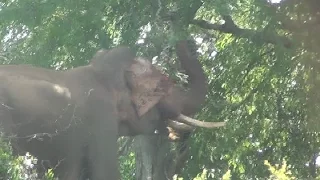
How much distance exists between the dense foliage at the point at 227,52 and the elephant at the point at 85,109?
635mm

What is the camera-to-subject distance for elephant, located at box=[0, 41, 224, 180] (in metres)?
5.96

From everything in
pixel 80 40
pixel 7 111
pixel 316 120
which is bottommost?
pixel 7 111

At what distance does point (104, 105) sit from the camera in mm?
6414

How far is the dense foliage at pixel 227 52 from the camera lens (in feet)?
25.6

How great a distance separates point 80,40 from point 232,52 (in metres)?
2.12

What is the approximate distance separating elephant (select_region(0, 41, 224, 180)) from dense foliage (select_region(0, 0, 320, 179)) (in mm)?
635

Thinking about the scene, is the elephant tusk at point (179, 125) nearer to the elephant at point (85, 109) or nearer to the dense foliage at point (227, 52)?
the elephant at point (85, 109)

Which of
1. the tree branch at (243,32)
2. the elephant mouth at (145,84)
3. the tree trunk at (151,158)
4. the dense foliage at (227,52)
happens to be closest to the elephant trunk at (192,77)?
the dense foliage at (227,52)

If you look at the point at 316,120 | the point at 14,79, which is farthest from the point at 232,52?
the point at 14,79

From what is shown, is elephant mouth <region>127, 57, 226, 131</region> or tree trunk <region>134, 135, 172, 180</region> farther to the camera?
tree trunk <region>134, 135, 172, 180</region>

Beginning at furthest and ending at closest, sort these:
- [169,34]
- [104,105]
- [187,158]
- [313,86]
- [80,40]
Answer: [187,158]
[313,86]
[80,40]
[169,34]
[104,105]

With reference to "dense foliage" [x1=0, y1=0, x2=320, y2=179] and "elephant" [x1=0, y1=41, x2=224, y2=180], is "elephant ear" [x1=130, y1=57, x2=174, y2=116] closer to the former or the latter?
"elephant" [x1=0, y1=41, x2=224, y2=180]

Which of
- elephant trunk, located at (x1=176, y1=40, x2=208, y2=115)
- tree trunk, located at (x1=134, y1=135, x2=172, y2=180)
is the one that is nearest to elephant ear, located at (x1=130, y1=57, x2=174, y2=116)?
elephant trunk, located at (x1=176, y1=40, x2=208, y2=115)

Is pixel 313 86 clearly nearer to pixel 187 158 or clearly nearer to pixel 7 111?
pixel 187 158
